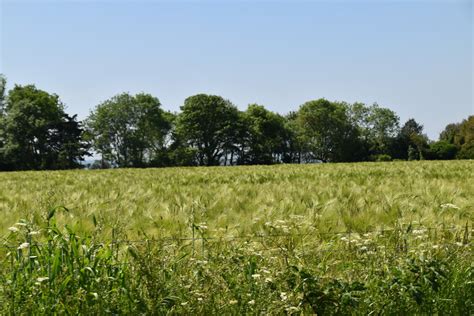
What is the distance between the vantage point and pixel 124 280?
2840 millimetres

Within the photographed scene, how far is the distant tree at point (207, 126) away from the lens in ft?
228

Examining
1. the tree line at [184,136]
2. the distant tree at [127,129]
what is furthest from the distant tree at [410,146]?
the distant tree at [127,129]

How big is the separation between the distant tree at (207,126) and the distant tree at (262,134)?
3169 millimetres

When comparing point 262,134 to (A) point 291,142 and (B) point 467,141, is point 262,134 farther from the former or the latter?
(B) point 467,141

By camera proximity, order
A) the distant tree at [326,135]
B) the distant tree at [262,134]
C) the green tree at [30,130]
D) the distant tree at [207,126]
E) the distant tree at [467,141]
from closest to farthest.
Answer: the green tree at [30,130], the distant tree at [467,141], the distant tree at [207,126], the distant tree at [262,134], the distant tree at [326,135]

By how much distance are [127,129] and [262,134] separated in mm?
22890

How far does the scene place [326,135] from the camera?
266ft

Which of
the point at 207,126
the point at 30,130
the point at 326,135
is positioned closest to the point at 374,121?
the point at 326,135

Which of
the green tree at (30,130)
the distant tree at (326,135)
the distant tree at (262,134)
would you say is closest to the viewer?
the green tree at (30,130)

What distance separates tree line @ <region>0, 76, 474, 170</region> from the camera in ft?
205

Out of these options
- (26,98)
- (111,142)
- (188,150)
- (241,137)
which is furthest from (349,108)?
(26,98)

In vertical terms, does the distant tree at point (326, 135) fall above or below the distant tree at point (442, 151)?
above

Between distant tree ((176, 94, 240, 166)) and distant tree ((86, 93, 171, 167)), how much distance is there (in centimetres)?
521

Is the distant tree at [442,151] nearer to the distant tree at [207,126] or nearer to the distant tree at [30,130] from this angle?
the distant tree at [207,126]
